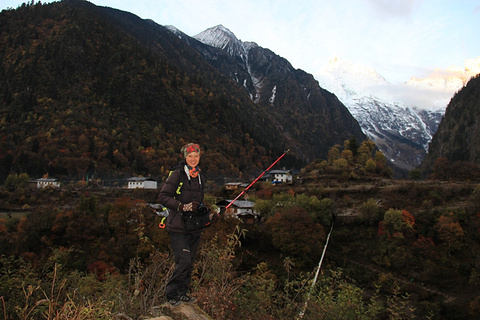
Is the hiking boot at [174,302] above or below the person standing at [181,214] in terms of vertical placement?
below

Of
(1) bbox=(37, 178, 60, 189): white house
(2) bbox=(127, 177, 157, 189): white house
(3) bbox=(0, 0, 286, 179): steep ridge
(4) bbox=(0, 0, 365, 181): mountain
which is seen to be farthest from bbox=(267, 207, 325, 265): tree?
(3) bbox=(0, 0, 286, 179): steep ridge

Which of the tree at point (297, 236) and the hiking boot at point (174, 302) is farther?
the tree at point (297, 236)

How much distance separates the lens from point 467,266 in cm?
3397

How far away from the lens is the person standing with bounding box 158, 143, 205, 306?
14.3 feet

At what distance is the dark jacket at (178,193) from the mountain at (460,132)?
4391 inches

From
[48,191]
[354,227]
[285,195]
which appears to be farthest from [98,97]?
[354,227]

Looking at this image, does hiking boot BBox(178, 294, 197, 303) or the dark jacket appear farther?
the dark jacket

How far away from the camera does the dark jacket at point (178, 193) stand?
4.43 m

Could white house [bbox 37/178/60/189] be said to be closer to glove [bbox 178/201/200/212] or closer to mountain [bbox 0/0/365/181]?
mountain [bbox 0/0/365/181]

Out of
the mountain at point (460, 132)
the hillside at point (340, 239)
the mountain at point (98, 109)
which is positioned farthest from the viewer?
the mountain at point (460, 132)

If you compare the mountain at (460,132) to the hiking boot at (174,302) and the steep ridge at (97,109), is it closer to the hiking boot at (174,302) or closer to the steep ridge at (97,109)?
the steep ridge at (97,109)

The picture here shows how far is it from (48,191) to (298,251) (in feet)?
145

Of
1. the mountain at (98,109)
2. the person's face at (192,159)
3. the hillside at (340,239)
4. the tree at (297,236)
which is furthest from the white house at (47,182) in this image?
the person's face at (192,159)

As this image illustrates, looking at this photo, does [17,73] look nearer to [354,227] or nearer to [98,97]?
[98,97]
